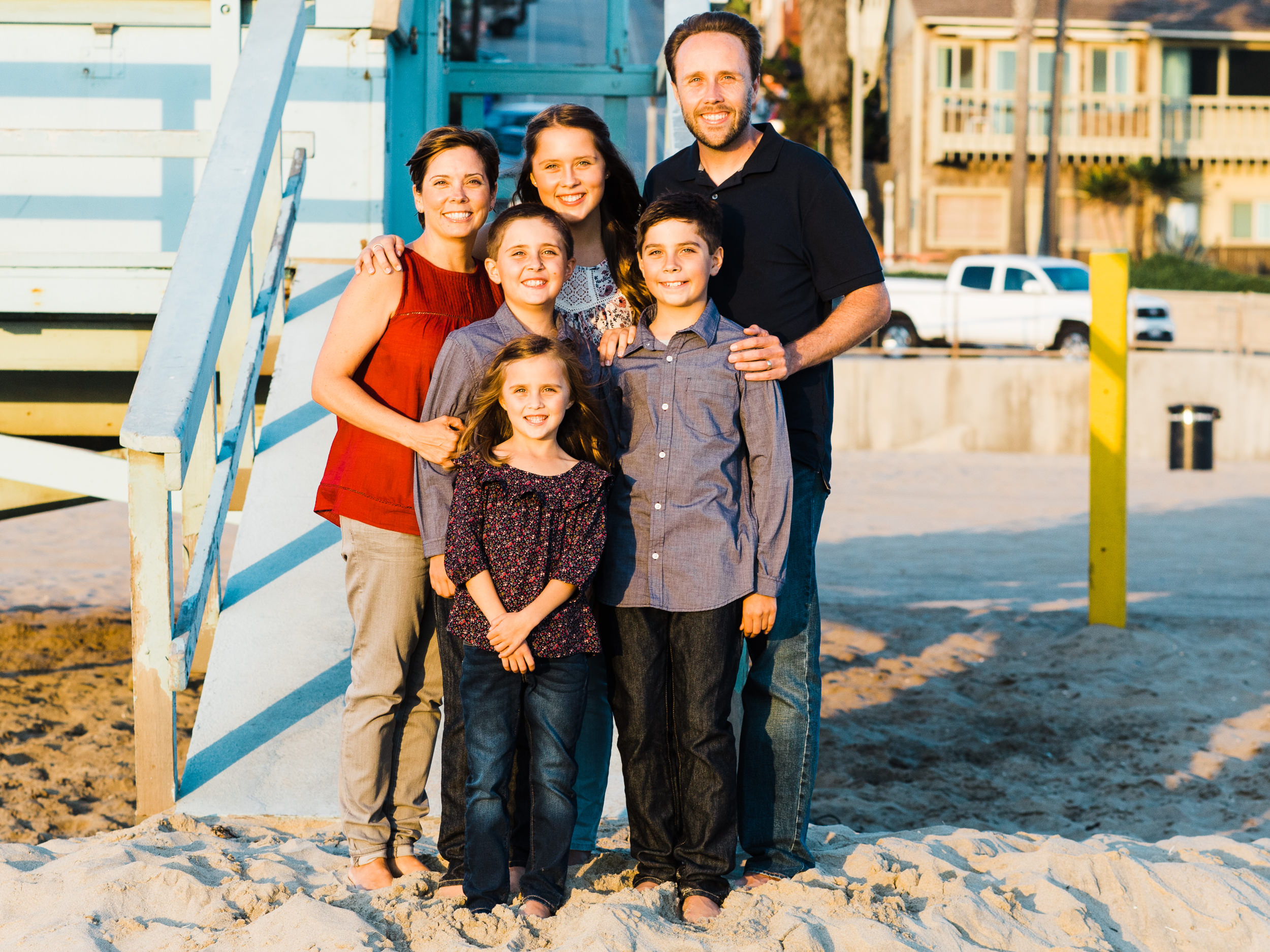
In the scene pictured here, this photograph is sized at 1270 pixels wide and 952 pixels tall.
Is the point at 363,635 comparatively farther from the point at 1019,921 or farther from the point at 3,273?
the point at 3,273

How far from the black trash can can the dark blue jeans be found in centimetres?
1409

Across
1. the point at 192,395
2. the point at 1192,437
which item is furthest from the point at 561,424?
the point at 1192,437

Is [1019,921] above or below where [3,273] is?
below

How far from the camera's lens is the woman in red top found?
2.93 m

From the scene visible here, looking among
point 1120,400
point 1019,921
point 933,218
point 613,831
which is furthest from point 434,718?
point 933,218

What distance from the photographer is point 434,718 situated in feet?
10.2

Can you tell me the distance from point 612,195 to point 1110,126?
3312 centimetres

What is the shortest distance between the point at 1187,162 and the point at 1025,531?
25.2 meters

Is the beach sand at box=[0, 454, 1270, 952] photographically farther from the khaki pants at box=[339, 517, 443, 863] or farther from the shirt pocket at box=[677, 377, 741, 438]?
the shirt pocket at box=[677, 377, 741, 438]

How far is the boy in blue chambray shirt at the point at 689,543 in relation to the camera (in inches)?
111

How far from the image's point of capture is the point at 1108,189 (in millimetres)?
31703

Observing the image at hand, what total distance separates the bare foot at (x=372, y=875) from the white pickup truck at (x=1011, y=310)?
673 inches

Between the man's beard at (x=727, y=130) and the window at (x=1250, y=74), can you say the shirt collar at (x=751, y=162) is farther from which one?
the window at (x=1250, y=74)

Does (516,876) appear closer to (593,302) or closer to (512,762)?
(512,762)
